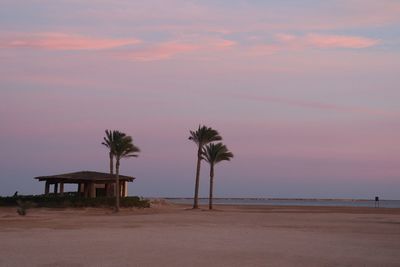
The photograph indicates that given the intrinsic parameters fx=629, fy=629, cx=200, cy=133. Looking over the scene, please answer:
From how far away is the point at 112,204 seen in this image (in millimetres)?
50719

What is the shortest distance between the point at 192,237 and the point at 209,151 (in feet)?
130

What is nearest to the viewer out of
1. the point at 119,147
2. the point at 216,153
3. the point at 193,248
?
the point at 193,248

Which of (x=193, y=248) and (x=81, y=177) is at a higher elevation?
(x=81, y=177)

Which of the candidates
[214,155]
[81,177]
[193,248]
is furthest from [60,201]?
[193,248]

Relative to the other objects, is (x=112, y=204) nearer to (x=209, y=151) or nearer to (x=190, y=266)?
(x=209, y=151)

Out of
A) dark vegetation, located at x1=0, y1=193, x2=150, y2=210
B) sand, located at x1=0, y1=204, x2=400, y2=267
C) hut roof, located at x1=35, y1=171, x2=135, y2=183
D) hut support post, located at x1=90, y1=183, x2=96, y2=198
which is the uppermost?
hut roof, located at x1=35, y1=171, x2=135, y2=183

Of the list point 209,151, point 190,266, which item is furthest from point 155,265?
point 209,151

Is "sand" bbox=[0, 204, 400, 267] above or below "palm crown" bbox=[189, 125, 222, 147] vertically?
below

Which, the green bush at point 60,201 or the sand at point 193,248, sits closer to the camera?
the sand at point 193,248

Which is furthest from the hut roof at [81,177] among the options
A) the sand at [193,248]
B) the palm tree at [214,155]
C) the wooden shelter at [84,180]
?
the sand at [193,248]

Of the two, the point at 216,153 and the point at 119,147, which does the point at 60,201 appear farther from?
the point at 216,153

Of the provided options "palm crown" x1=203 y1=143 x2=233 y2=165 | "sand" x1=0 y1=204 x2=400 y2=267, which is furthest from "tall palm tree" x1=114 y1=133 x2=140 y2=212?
"sand" x1=0 y1=204 x2=400 y2=267

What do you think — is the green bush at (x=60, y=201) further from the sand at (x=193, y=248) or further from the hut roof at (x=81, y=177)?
the sand at (x=193, y=248)

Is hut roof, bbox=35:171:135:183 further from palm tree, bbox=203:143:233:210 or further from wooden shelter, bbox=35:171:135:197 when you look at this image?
palm tree, bbox=203:143:233:210
